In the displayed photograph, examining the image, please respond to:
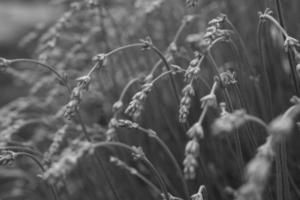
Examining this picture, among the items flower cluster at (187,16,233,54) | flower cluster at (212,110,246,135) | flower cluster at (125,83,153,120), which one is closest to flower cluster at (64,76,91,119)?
flower cluster at (125,83,153,120)

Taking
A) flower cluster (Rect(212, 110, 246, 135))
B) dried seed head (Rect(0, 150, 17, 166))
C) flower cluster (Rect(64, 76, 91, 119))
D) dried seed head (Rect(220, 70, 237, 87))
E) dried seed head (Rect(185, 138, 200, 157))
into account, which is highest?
flower cluster (Rect(64, 76, 91, 119))

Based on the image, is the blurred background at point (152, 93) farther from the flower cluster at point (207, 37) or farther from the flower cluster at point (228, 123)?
the flower cluster at point (228, 123)

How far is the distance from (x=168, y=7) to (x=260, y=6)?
649 mm

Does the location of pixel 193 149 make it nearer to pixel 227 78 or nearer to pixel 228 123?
pixel 228 123

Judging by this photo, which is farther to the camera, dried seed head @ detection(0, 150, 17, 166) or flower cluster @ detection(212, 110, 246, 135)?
dried seed head @ detection(0, 150, 17, 166)

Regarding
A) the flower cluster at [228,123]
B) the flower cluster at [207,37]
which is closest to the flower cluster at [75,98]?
the flower cluster at [207,37]

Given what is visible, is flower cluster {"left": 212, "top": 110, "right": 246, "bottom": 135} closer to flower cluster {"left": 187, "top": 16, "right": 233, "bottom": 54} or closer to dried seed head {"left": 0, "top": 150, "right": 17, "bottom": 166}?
flower cluster {"left": 187, "top": 16, "right": 233, "bottom": 54}

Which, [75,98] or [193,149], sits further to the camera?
[75,98]

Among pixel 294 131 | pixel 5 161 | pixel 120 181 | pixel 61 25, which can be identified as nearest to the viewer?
pixel 5 161

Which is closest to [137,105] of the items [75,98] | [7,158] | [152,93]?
[75,98]

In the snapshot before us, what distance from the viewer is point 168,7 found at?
2490mm

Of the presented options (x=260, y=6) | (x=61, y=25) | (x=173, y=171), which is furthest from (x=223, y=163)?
(x=61, y=25)

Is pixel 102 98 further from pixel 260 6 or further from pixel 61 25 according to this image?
pixel 260 6

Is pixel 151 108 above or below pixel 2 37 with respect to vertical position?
below
